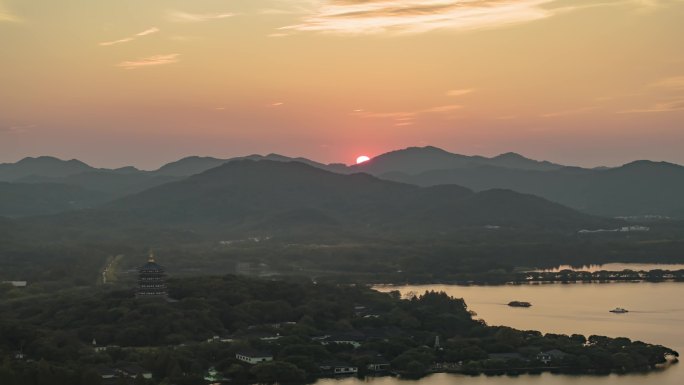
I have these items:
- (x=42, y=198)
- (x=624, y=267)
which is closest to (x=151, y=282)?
(x=624, y=267)

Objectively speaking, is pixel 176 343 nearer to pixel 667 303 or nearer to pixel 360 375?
pixel 360 375

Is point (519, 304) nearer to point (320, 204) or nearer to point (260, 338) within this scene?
point (260, 338)

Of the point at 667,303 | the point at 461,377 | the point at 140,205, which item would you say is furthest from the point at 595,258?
the point at 140,205

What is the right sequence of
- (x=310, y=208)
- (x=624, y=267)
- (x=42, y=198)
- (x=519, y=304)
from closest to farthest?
(x=519, y=304), (x=624, y=267), (x=310, y=208), (x=42, y=198)

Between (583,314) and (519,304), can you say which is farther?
(519,304)

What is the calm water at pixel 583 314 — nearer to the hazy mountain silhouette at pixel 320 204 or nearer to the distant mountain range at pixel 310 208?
the distant mountain range at pixel 310 208

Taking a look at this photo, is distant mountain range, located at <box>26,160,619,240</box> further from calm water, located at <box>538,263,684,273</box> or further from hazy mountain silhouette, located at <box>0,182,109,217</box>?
calm water, located at <box>538,263,684,273</box>

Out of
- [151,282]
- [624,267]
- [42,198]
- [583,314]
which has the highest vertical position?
[42,198]

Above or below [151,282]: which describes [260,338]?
below
